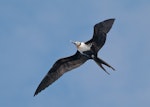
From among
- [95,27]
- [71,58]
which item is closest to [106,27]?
[95,27]

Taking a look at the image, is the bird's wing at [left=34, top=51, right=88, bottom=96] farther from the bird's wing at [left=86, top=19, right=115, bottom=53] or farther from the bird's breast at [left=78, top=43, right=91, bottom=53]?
the bird's wing at [left=86, top=19, right=115, bottom=53]

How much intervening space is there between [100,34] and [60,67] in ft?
13.8

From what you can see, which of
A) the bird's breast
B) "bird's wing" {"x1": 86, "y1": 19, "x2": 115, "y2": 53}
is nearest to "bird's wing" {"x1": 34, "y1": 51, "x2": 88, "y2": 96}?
the bird's breast

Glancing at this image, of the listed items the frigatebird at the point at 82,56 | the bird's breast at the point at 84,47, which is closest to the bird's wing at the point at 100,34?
the frigatebird at the point at 82,56

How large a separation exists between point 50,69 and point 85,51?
318 cm

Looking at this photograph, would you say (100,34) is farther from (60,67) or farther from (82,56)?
(60,67)

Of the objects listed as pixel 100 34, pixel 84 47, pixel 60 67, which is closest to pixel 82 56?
pixel 84 47

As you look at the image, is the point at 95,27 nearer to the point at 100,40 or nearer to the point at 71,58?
the point at 100,40

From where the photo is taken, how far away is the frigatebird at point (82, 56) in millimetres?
42969

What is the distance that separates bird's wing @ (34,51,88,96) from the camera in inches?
1795

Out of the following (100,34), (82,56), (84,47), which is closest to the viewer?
(100,34)

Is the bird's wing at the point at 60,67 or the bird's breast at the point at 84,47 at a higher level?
the bird's wing at the point at 60,67

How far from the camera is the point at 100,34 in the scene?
43188mm

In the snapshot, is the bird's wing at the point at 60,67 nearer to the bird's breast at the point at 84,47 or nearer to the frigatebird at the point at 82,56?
the frigatebird at the point at 82,56
